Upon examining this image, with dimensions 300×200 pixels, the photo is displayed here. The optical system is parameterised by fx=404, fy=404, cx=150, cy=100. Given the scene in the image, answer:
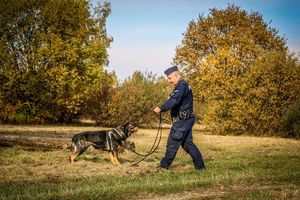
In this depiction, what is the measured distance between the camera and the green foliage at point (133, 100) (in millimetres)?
38344

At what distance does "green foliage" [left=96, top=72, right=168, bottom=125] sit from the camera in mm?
38344

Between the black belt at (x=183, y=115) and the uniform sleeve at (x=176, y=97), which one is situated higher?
the uniform sleeve at (x=176, y=97)

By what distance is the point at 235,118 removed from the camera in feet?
102

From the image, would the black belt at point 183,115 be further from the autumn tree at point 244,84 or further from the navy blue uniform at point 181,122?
the autumn tree at point 244,84

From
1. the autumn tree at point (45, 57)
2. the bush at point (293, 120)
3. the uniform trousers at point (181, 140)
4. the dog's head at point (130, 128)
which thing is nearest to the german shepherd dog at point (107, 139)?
the dog's head at point (130, 128)

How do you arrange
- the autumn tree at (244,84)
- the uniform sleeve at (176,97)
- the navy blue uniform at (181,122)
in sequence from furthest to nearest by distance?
the autumn tree at (244,84)
the navy blue uniform at (181,122)
the uniform sleeve at (176,97)

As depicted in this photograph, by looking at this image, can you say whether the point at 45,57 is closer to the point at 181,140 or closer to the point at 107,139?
the point at 107,139

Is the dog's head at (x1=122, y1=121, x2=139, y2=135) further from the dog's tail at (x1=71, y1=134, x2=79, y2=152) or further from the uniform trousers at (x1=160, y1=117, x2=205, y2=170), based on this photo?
the uniform trousers at (x1=160, y1=117, x2=205, y2=170)

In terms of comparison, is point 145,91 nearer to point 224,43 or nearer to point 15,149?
point 224,43

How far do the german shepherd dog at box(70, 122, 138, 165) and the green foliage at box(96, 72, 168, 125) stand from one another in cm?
2462

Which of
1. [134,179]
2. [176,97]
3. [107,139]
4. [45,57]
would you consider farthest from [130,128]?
[45,57]

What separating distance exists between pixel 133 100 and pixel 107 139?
2571 centimetres

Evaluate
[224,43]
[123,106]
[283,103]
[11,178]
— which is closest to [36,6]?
[123,106]

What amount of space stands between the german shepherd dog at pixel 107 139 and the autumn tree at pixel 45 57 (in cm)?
2271
